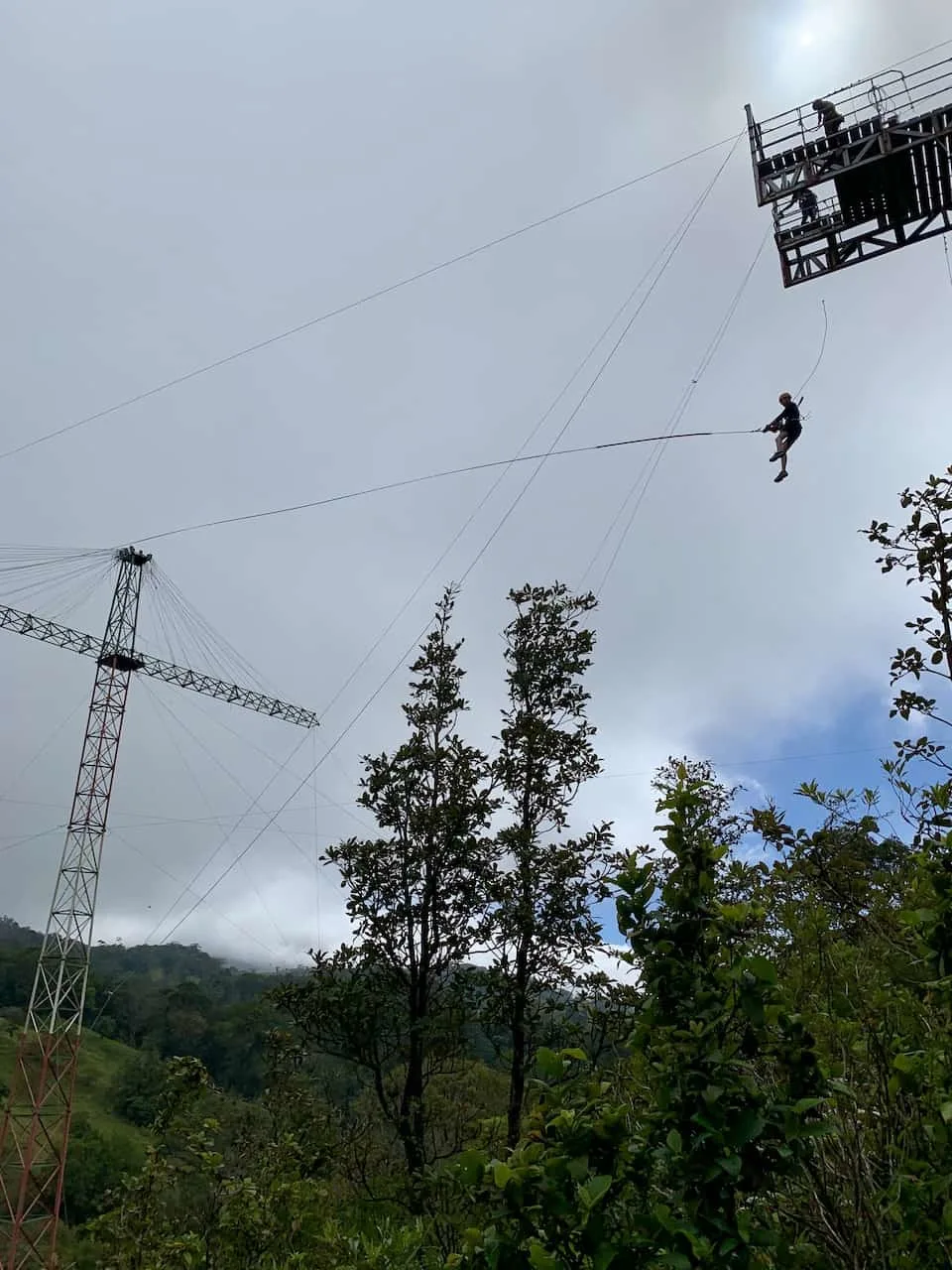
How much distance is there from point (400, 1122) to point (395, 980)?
1.20m

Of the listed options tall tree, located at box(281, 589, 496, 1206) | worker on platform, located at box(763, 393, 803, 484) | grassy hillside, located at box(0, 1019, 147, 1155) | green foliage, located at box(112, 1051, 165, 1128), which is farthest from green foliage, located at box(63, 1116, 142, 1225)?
worker on platform, located at box(763, 393, 803, 484)

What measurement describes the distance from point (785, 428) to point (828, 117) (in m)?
3.22

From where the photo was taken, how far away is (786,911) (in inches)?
182

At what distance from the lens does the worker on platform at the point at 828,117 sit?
8586 mm

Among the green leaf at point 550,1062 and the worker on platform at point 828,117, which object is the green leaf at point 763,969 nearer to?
the green leaf at point 550,1062

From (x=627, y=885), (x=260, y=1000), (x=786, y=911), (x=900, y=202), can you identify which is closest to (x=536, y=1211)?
(x=627, y=885)

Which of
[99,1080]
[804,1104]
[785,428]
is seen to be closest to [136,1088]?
[99,1080]

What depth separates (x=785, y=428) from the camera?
8438mm

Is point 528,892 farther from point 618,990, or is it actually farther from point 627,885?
point 627,885

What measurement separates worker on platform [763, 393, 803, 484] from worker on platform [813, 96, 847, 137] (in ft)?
9.21

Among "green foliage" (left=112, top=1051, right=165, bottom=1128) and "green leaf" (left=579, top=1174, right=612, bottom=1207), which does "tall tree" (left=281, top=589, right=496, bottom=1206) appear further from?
"green foliage" (left=112, top=1051, right=165, bottom=1128)

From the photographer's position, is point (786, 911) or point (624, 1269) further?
point (786, 911)

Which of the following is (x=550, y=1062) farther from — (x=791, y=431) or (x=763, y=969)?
(x=791, y=431)

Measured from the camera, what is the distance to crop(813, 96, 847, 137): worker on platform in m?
8.59
